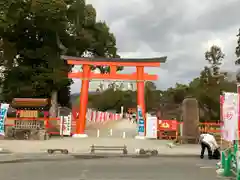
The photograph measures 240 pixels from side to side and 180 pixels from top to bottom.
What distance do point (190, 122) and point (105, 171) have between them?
1331 centimetres

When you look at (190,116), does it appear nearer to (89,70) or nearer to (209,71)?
(89,70)

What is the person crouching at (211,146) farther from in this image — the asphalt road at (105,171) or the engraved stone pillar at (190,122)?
the engraved stone pillar at (190,122)

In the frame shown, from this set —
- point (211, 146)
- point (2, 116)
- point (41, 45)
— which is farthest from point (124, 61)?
point (211, 146)

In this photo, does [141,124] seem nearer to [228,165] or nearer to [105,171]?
[105,171]

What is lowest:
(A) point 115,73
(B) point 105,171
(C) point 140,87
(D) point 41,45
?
(B) point 105,171

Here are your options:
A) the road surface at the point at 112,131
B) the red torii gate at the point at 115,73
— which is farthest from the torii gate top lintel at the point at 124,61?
the road surface at the point at 112,131

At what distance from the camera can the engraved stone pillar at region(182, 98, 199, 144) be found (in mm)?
Answer: 24266

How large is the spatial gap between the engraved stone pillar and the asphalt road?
8965mm

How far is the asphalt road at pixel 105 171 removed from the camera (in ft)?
36.1

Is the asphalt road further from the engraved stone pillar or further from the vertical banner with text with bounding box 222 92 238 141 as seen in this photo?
the engraved stone pillar

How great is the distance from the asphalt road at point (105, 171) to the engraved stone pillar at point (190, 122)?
896 centimetres

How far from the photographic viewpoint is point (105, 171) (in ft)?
40.8

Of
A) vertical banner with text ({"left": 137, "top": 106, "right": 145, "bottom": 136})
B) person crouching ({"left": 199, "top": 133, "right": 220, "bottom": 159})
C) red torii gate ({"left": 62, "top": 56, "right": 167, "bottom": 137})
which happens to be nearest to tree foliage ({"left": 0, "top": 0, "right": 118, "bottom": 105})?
red torii gate ({"left": 62, "top": 56, "right": 167, "bottom": 137})

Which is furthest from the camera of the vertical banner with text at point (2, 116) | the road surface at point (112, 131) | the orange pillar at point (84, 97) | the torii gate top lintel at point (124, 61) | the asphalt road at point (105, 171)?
the road surface at point (112, 131)
